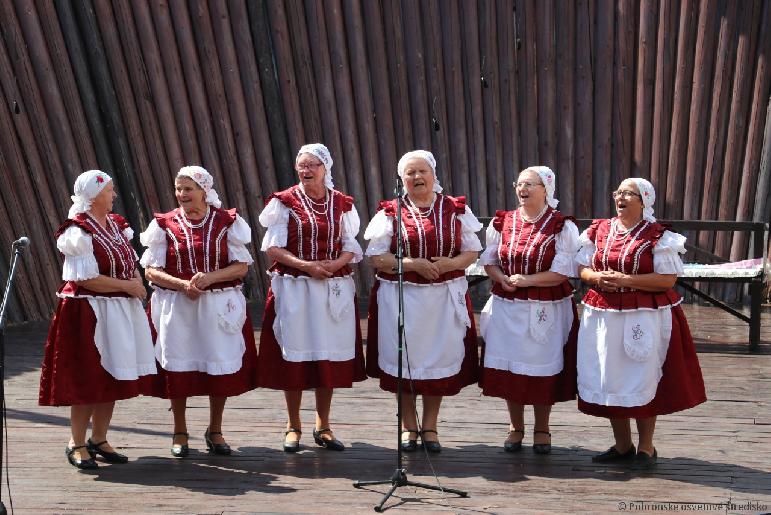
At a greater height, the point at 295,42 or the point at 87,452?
the point at 295,42

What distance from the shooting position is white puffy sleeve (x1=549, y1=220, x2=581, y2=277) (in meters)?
5.34

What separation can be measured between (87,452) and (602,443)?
2.38m

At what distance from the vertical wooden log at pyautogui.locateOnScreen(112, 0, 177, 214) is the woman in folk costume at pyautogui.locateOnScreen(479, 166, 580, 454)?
4269 mm

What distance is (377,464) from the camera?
525 centimetres

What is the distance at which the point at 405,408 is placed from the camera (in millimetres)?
5590

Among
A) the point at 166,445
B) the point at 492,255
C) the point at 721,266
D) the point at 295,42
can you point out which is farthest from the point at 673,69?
the point at 166,445

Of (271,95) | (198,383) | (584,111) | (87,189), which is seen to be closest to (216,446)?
(198,383)

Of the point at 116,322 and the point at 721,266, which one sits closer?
the point at 116,322

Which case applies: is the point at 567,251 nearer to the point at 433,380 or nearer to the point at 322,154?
the point at 433,380

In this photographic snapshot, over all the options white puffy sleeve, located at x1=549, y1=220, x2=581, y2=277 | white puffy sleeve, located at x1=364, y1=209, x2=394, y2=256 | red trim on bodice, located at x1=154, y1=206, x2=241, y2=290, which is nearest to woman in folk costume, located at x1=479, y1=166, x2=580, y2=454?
white puffy sleeve, located at x1=549, y1=220, x2=581, y2=277

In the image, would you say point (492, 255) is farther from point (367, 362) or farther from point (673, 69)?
point (673, 69)

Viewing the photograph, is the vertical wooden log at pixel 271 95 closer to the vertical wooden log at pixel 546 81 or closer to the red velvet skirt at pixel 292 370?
the vertical wooden log at pixel 546 81

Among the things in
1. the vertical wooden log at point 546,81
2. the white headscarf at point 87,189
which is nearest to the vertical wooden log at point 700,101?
the vertical wooden log at point 546,81

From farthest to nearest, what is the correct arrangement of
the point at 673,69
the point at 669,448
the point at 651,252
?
the point at 673,69
the point at 669,448
the point at 651,252
